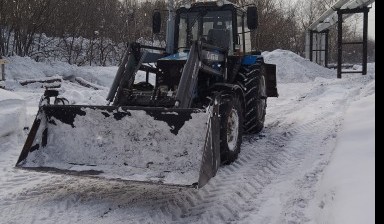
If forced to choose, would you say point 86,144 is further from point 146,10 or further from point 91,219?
point 146,10

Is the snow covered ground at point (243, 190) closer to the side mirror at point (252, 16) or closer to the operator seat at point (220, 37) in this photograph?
the operator seat at point (220, 37)

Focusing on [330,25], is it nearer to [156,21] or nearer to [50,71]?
[50,71]

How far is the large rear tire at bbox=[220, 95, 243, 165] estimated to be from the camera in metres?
5.16

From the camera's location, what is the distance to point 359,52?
2384 inches

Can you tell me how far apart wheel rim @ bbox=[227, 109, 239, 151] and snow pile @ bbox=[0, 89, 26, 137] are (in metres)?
3.38

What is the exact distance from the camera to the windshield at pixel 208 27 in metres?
6.86

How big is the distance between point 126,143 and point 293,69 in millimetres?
18102

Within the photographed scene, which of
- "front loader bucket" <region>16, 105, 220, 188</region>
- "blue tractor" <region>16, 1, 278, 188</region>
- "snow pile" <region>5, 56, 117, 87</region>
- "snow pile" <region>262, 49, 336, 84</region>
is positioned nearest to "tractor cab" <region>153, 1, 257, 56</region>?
"blue tractor" <region>16, 1, 278, 188</region>

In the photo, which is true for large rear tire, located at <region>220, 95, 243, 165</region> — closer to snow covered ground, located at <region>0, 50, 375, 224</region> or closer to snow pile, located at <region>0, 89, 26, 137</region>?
snow covered ground, located at <region>0, 50, 375, 224</region>

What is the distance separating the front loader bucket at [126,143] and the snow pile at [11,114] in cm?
170

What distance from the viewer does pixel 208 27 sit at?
6965 mm

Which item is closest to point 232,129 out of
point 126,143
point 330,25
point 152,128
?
point 152,128

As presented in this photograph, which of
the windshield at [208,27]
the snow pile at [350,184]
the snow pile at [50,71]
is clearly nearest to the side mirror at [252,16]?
the windshield at [208,27]

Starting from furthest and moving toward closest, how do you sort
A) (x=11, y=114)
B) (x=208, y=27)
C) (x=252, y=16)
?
(x=208, y=27) → (x=252, y=16) → (x=11, y=114)
